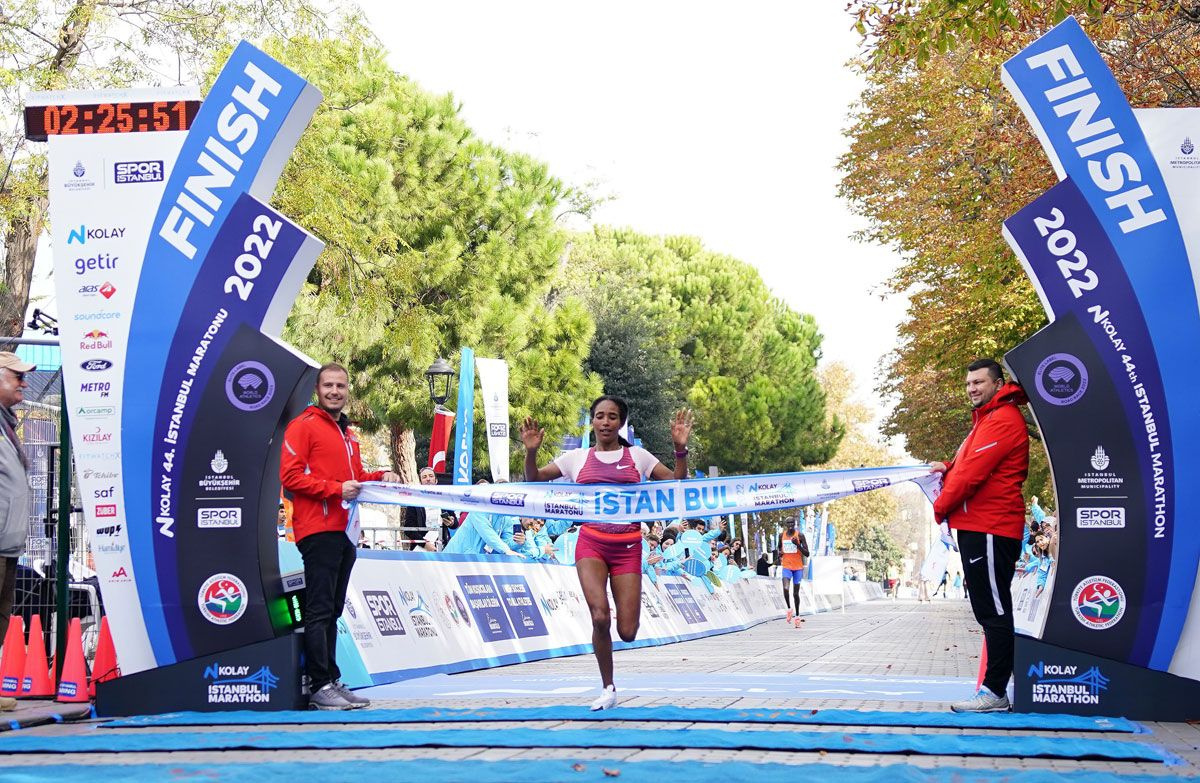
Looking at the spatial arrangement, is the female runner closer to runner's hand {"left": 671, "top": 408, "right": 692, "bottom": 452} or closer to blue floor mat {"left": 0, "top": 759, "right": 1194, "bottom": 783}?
runner's hand {"left": 671, "top": 408, "right": 692, "bottom": 452}

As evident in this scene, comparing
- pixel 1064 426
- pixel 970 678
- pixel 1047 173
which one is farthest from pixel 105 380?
pixel 1047 173

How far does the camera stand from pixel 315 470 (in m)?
9.55

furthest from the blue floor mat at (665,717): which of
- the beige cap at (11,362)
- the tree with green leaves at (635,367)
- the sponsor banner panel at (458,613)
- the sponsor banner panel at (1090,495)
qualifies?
the tree with green leaves at (635,367)

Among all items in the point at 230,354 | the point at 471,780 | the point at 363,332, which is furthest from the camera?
the point at 363,332

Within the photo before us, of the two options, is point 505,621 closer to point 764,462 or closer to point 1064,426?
point 1064,426

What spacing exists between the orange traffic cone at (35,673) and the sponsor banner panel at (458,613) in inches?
95.8

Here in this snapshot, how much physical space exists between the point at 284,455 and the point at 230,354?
0.85 m

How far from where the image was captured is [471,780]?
6.08 m

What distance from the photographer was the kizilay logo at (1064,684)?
354 inches

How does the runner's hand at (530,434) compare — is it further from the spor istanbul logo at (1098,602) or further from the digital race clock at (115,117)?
the spor istanbul logo at (1098,602)

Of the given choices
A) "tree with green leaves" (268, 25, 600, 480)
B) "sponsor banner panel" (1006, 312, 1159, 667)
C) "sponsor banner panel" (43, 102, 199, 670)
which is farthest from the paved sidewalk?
"tree with green leaves" (268, 25, 600, 480)

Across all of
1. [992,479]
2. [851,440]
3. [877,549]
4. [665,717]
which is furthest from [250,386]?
[877,549]

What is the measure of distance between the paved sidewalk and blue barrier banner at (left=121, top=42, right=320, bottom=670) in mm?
1423

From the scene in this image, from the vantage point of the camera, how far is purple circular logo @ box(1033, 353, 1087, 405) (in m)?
9.16
